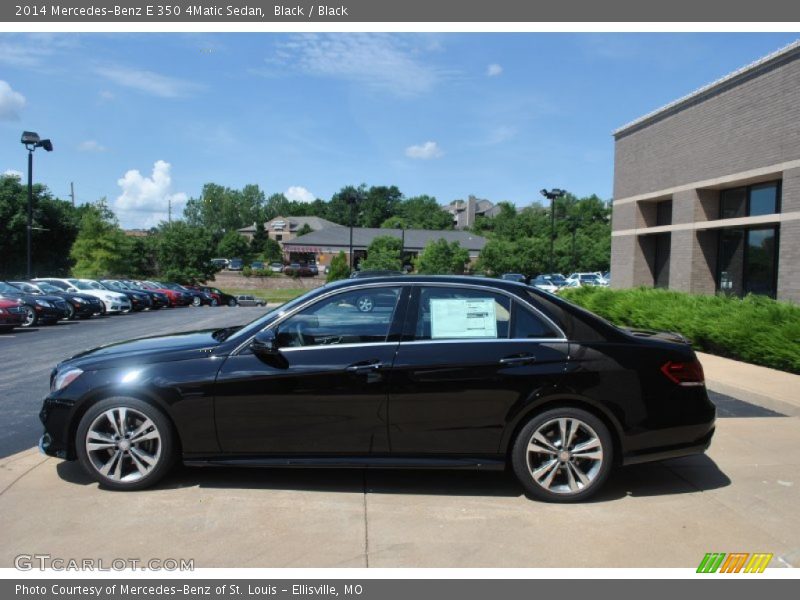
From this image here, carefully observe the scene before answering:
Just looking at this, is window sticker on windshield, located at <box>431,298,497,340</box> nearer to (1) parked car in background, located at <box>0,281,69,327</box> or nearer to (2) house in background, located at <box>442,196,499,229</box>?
(1) parked car in background, located at <box>0,281,69,327</box>

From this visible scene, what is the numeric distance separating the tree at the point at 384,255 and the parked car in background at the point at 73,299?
26856 mm

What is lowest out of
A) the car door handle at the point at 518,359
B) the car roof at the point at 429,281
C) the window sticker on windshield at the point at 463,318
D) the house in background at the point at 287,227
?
the car door handle at the point at 518,359

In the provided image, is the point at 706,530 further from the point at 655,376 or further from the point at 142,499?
the point at 142,499

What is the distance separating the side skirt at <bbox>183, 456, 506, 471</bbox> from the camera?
4352 millimetres

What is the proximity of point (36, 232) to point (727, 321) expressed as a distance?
4731cm

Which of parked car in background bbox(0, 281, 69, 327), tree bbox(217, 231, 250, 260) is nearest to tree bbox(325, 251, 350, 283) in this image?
parked car in background bbox(0, 281, 69, 327)

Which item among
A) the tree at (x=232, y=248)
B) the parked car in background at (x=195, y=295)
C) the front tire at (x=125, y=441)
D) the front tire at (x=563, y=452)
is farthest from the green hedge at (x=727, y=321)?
the tree at (x=232, y=248)

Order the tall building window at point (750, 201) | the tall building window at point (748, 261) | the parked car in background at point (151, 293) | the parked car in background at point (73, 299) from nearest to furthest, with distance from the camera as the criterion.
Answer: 1. the tall building window at point (750, 201)
2. the tall building window at point (748, 261)
3. the parked car in background at point (73, 299)
4. the parked car in background at point (151, 293)

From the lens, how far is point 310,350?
176 inches

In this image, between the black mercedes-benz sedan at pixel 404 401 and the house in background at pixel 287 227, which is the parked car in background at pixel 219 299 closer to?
the black mercedes-benz sedan at pixel 404 401

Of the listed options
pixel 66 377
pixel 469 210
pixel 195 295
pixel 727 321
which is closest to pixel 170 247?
pixel 195 295

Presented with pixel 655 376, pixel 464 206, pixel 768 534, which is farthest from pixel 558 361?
pixel 464 206

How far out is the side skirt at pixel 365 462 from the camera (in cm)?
435

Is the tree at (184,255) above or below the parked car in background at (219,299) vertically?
above
